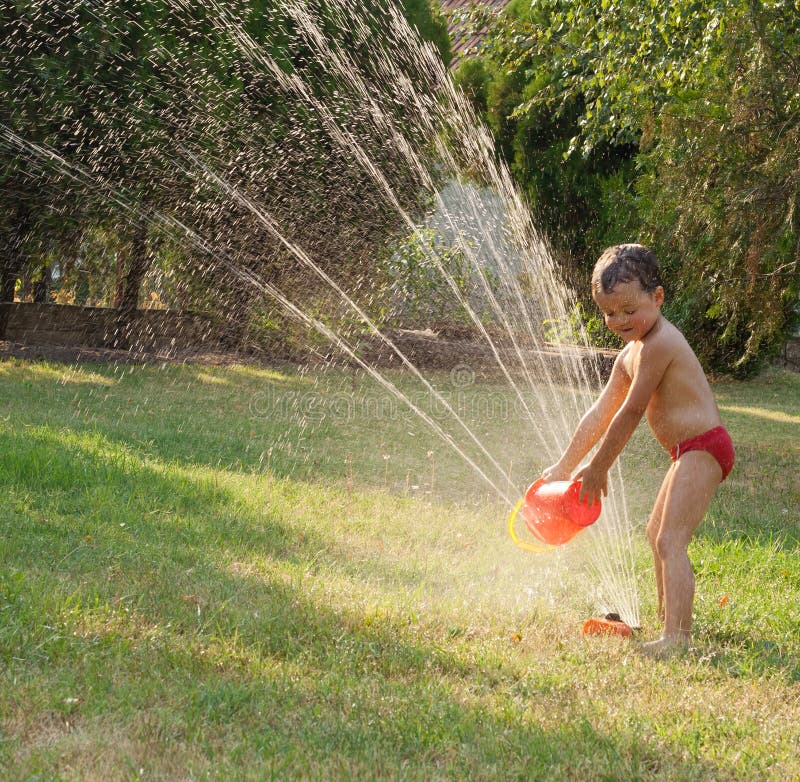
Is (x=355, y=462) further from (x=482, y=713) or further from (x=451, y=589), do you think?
(x=482, y=713)

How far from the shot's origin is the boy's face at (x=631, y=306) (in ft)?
10.7

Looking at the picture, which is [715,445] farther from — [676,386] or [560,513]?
[560,513]

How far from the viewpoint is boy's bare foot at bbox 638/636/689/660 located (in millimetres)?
3148

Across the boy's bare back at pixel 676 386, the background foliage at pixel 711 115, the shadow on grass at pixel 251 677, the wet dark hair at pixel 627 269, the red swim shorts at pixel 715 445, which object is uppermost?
the background foliage at pixel 711 115

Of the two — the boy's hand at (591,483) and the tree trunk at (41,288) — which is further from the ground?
the tree trunk at (41,288)

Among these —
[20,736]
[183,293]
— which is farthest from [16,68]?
[20,736]

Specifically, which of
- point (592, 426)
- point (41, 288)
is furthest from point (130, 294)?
point (592, 426)

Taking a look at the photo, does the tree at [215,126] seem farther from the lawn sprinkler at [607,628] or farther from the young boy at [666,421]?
the lawn sprinkler at [607,628]

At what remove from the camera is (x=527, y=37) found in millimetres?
9406

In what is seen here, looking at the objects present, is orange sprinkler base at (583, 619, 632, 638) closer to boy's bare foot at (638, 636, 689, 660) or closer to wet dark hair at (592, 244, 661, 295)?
boy's bare foot at (638, 636, 689, 660)

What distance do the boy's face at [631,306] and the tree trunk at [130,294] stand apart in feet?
31.2

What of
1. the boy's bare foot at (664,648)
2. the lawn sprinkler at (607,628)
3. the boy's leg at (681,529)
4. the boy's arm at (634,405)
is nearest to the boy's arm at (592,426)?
the boy's arm at (634,405)

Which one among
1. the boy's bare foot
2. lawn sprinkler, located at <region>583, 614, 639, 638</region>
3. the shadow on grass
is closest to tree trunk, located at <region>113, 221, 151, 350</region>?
the shadow on grass

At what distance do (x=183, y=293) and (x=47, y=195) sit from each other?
3.58 meters
